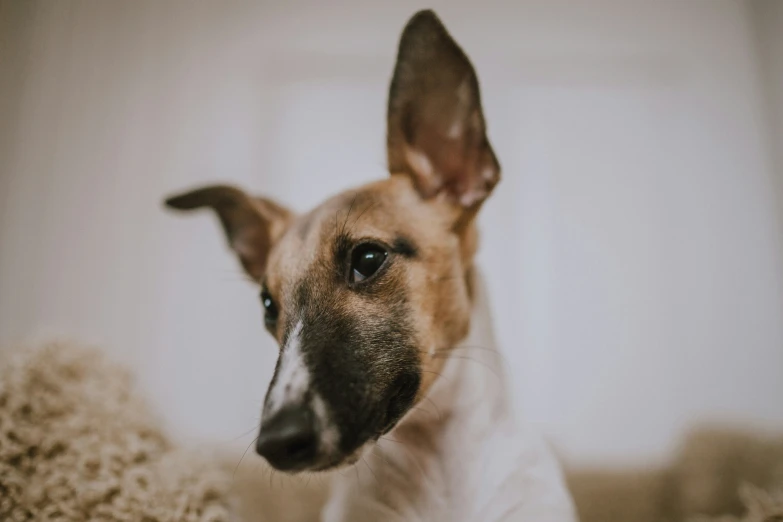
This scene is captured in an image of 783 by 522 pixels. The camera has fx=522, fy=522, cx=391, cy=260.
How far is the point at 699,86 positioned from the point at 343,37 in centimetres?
100

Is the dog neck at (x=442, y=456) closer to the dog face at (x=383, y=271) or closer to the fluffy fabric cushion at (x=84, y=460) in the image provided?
the dog face at (x=383, y=271)

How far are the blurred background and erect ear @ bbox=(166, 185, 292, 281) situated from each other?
0.21 meters

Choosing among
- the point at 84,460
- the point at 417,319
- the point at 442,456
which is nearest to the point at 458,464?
the point at 442,456

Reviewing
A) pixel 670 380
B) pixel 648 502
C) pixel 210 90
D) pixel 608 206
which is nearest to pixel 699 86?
pixel 608 206

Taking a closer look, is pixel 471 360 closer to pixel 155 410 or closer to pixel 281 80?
pixel 155 410

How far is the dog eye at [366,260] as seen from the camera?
1.09m

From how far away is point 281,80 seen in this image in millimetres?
1586

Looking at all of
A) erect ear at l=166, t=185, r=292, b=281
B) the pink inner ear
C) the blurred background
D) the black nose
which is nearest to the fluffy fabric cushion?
the blurred background

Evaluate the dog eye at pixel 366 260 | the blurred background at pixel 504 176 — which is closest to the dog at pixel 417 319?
the dog eye at pixel 366 260

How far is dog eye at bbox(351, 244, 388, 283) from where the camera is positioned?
1087mm

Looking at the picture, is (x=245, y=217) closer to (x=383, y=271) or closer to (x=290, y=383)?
(x=383, y=271)

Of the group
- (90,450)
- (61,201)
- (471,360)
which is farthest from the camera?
(61,201)

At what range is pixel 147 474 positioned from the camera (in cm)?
105

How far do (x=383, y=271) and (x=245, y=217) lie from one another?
0.57 m
